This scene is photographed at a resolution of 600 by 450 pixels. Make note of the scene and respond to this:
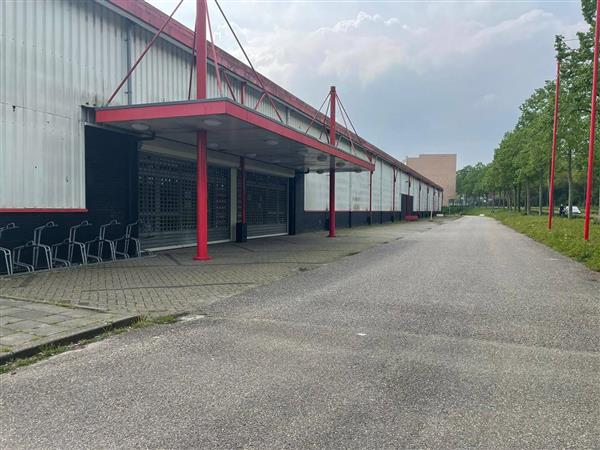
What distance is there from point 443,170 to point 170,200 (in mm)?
105405

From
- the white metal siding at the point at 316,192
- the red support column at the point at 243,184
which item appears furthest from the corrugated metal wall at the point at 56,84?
the white metal siding at the point at 316,192

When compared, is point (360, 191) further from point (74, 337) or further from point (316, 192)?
point (74, 337)

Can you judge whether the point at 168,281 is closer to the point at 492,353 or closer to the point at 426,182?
the point at 492,353

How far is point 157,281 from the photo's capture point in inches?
353

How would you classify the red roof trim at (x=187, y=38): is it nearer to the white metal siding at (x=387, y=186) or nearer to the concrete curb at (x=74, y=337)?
the concrete curb at (x=74, y=337)

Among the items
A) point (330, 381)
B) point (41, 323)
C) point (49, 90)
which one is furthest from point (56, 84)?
point (330, 381)

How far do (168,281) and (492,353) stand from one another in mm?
6159

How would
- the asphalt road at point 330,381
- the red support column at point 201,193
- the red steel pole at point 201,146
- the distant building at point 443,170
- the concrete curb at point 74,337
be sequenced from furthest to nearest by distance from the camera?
the distant building at point 443,170
the red support column at point 201,193
the red steel pole at point 201,146
the concrete curb at point 74,337
the asphalt road at point 330,381

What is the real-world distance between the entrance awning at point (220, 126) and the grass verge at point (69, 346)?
5287mm

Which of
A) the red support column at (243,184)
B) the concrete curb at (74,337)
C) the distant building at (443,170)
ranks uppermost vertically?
the distant building at (443,170)

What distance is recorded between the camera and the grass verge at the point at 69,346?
4387 mm

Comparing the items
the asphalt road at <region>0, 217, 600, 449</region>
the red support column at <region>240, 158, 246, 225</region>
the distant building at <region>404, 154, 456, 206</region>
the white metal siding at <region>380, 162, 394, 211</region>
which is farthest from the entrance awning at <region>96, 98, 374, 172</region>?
the distant building at <region>404, 154, 456, 206</region>

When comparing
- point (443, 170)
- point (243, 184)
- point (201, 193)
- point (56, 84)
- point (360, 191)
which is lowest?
point (201, 193)

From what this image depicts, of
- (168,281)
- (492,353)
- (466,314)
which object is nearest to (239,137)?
(168,281)
